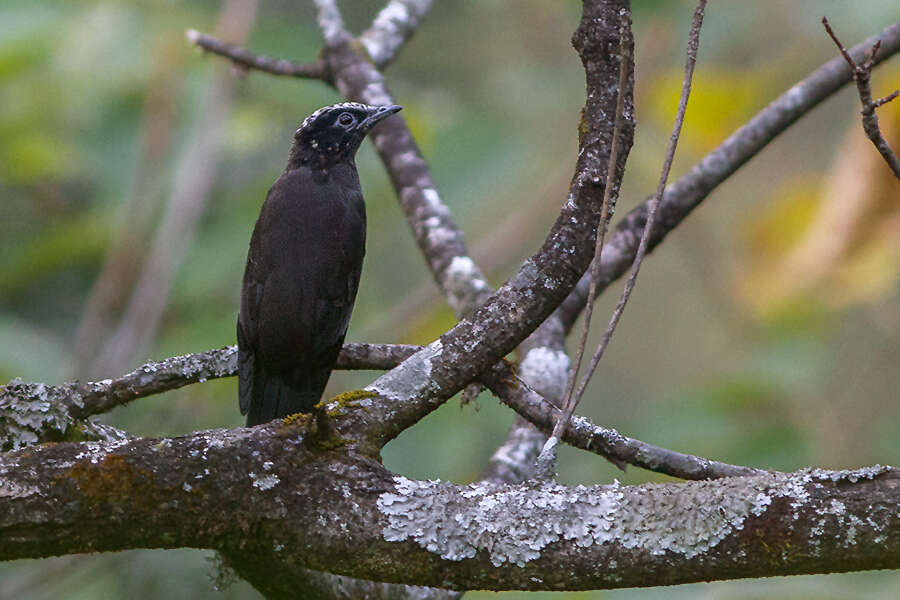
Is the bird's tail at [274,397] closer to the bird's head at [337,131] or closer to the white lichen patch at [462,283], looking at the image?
the white lichen patch at [462,283]

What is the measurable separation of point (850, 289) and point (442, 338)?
8.47 feet

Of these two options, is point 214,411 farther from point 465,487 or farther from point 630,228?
point 465,487

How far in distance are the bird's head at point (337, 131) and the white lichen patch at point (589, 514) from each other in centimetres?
209

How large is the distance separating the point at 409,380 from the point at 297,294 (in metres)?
1.30

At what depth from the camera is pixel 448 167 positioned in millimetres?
4812

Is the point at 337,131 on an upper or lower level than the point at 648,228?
upper

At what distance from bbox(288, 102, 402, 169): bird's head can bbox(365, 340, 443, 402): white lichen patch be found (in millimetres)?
1712

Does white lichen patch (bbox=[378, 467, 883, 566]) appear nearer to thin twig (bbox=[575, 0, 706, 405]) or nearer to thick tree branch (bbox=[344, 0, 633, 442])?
thin twig (bbox=[575, 0, 706, 405])

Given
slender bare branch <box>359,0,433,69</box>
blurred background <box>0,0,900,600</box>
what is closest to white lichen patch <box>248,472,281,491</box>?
blurred background <box>0,0,900,600</box>

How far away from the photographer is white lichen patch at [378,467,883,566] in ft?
5.76

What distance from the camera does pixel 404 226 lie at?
6422 mm

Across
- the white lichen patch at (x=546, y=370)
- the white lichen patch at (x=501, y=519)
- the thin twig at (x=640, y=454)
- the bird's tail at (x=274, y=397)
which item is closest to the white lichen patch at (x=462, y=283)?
the white lichen patch at (x=546, y=370)

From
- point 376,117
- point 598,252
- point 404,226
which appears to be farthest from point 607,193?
point 404,226

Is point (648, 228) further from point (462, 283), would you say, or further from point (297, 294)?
point (297, 294)
